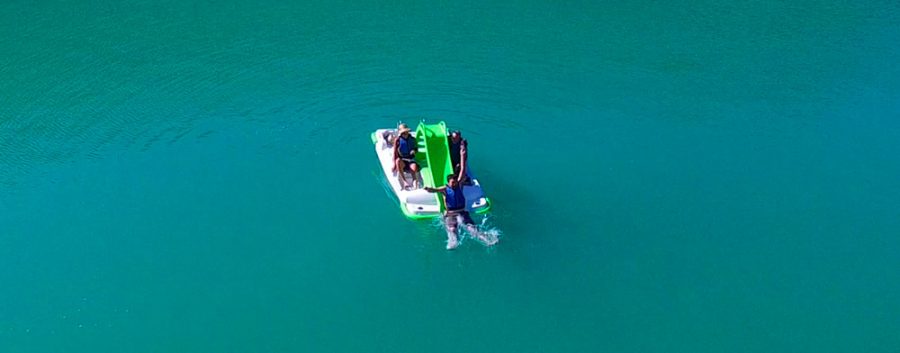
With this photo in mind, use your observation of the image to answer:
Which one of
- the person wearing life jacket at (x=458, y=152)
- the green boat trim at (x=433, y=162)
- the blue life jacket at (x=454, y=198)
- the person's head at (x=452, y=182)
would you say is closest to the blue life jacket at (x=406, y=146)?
the green boat trim at (x=433, y=162)

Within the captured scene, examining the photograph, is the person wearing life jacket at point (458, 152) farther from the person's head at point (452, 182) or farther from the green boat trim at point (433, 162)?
the person's head at point (452, 182)

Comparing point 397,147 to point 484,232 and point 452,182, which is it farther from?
point 484,232

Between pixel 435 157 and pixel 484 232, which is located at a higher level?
pixel 435 157

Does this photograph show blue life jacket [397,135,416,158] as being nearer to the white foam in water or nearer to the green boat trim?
the green boat trim

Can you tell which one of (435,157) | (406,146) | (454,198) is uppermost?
(406,146)

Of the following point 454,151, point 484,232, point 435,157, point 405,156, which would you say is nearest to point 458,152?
point 454,151
